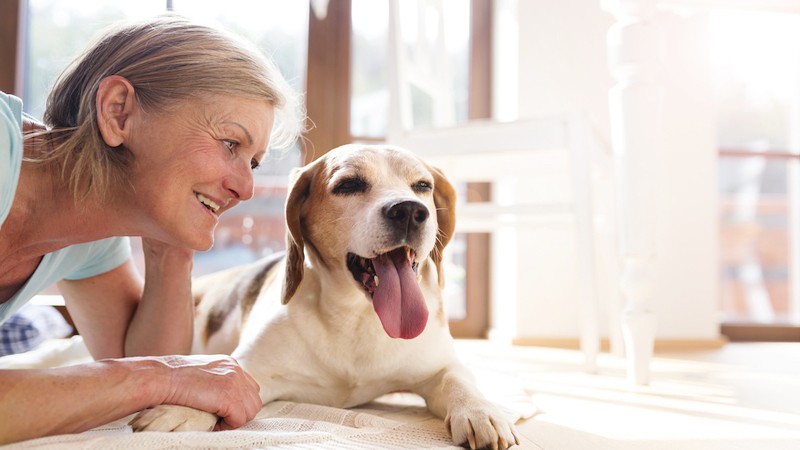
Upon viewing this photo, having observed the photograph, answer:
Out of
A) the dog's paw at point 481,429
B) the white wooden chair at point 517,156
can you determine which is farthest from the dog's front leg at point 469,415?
the white wooden chair at point 517,156

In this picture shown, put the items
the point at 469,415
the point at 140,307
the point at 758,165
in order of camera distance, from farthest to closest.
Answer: the point at 758,165 < the point at 140,307 < the point at 469,415

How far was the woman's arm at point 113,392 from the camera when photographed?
3.14ft

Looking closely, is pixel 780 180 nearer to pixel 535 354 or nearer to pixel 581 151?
pixel 535 354

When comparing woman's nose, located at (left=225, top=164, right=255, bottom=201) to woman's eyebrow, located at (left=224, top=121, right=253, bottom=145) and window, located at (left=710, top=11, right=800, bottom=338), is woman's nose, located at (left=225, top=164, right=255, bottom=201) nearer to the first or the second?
woman's eyebrow, located at (left=224, top=121, right=253, bottom=145)

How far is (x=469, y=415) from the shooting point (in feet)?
3.74

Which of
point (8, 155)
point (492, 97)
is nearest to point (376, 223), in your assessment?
point (8, 155)

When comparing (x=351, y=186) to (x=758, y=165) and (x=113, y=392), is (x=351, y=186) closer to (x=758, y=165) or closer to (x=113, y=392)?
(x=113, y=392)

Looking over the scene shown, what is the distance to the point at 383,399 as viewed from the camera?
164cm

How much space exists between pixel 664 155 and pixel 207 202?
2.60 meters

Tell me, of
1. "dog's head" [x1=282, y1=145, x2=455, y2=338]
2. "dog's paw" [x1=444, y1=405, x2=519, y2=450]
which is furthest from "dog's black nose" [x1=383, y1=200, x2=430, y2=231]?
"dog's paw" [x1=444, y1=405, x2=519, y2=450]

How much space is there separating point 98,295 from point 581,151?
4.68 ft

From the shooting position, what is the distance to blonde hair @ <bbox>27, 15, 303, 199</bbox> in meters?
1.19

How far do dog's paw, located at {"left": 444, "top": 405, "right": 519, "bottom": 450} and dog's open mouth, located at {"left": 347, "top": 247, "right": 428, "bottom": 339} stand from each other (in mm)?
204

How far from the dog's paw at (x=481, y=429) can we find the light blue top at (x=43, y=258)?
0.79 meters
